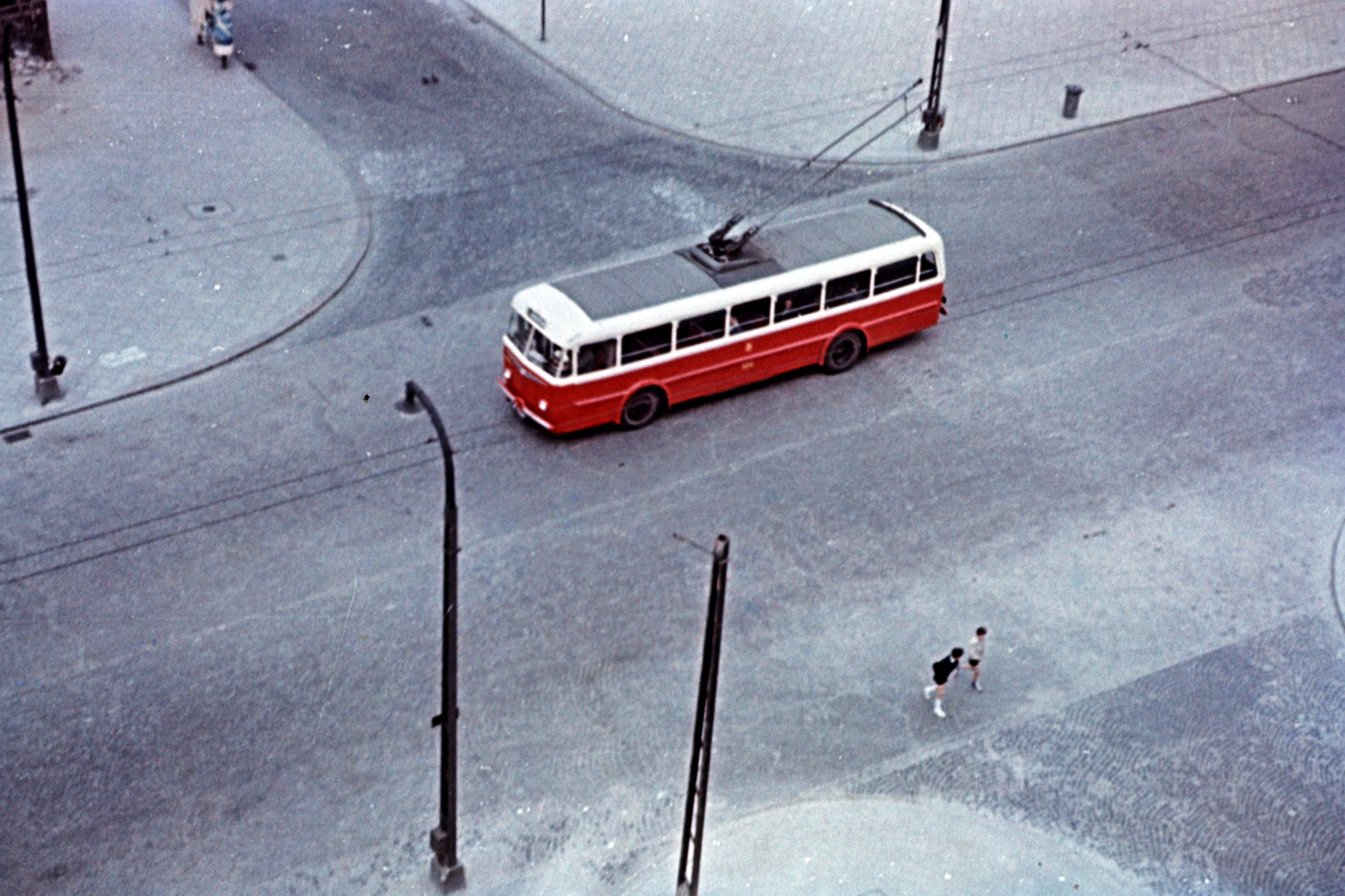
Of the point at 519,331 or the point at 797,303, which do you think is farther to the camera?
the point at 797,303

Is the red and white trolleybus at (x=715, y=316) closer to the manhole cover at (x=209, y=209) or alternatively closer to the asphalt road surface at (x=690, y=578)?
the asphalt road surface at (x=690, y=578)

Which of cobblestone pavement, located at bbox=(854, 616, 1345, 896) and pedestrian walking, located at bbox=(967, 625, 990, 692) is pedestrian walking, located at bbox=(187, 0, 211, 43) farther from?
cobblestone pavement, located at bbox=(854, 616, 1345, 896)

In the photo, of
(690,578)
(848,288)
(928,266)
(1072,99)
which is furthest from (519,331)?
(1072,99)

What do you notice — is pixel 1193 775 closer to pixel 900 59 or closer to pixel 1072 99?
pixel 1072 99

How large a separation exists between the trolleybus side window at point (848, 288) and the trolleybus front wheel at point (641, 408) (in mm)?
2893

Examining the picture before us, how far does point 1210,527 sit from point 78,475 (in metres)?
14.7

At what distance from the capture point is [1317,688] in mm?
19719

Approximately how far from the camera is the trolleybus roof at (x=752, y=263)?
914 inches

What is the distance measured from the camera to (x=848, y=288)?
24.5 meters

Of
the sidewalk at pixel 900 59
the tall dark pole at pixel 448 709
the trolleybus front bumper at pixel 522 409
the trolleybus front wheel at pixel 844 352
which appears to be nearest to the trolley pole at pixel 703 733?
the tall dark pole at pixel 448 709

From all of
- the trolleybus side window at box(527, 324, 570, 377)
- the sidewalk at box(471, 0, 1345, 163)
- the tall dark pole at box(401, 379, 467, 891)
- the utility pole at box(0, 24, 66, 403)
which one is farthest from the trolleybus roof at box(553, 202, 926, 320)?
the tall dark pole at box(401, 379, 467, 891)

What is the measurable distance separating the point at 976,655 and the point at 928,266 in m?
7.70

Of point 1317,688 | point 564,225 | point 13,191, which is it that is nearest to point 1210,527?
point 1317,688

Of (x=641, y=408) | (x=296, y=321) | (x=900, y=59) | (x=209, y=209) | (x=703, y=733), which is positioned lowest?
(x=296, y=321)
